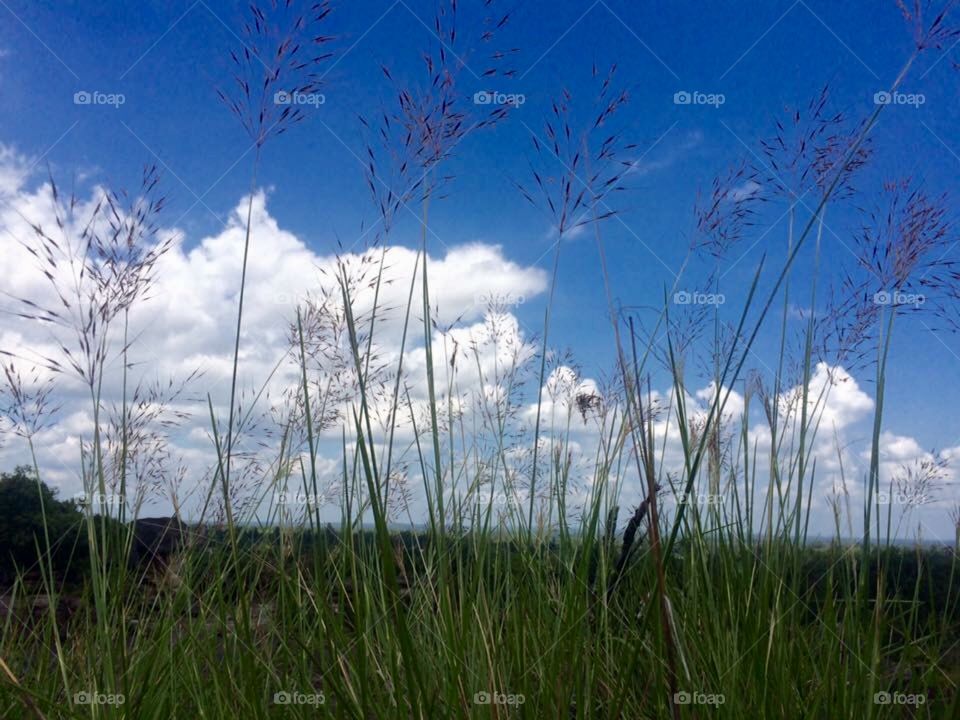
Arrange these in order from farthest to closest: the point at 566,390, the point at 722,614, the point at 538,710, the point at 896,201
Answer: the point at 566,390, the point at 896,201, the point at 722,614, the point at 538,710

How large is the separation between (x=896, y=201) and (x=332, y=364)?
178 cm

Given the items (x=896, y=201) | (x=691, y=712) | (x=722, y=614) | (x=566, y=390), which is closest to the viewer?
(x=691, y=712)

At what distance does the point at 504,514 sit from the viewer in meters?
2.51

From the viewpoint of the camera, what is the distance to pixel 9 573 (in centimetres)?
462

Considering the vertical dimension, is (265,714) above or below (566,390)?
below

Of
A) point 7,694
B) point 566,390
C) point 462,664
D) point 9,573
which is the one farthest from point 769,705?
point 9,573

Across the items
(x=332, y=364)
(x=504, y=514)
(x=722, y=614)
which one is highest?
(x=332, y=364)

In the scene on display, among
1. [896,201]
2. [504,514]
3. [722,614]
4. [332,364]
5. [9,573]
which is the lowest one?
[9,573]

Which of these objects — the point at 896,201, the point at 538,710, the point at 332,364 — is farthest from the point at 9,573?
the point at 896,201

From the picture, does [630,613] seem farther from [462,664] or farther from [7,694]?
[7,694]

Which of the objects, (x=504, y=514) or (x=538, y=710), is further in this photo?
(x=504, y=514)

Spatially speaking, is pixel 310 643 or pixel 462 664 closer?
pixel 462 664

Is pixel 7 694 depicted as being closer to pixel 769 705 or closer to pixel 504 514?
pixel 504 514

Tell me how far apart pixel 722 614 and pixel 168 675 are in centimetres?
141
